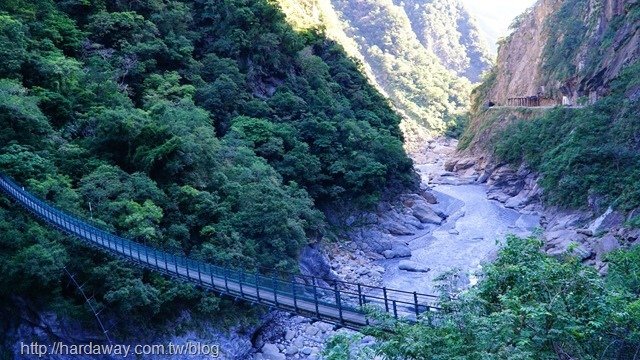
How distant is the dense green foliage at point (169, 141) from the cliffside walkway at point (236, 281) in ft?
1.99

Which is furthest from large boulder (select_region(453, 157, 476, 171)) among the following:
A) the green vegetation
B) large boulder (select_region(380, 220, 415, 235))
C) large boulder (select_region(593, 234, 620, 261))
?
large boulder (select_region(593, 234, 620, 261))

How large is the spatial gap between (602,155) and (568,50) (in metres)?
18.0

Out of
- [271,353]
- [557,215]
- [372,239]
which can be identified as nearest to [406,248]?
[372,239]

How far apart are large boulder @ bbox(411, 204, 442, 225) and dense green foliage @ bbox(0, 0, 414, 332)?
1.95 meters

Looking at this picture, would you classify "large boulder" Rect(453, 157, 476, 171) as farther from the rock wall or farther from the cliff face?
the cliff face

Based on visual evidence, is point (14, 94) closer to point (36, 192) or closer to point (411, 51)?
point (36, 192)

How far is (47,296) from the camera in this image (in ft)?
43.7

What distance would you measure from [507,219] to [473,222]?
1823 mm

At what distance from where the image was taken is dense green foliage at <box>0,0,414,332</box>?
1445 centimetres

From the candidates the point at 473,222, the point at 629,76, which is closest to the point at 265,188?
the point at 473,222

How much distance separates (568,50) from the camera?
39.9 m

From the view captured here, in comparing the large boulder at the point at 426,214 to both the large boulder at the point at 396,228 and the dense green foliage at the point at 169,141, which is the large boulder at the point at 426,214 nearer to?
the dense green foliage at the point at 169,141

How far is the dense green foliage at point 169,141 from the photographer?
1445cm

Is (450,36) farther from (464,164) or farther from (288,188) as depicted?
(288,188)
